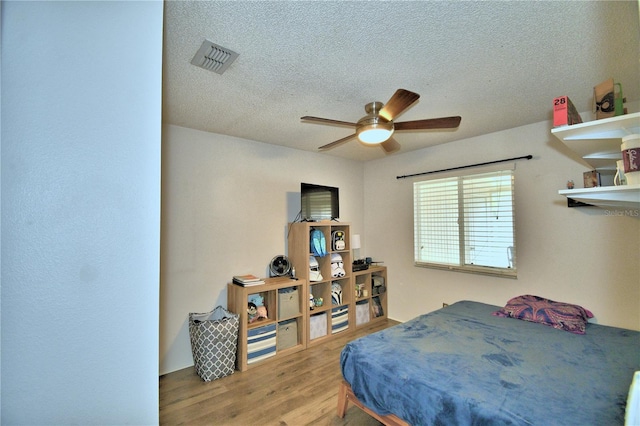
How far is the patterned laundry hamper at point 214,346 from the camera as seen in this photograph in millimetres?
2537

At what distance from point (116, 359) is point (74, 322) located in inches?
5.8

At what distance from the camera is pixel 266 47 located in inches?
62.9

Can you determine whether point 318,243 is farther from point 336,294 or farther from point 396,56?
point 396,56

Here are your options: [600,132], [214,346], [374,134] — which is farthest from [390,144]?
[214,346]

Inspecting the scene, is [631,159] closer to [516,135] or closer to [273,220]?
[516,135]

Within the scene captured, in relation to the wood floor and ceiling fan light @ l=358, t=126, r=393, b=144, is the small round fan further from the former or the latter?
ceiling fan light @ l=358, t=126, r=393, b=144

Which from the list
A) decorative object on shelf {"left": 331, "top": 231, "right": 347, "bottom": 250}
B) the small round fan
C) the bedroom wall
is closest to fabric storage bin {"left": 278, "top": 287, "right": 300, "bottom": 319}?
the small round fan

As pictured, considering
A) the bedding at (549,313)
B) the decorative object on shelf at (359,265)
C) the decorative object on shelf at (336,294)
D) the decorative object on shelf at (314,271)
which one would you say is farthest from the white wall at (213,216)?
the bedding at (549,313)

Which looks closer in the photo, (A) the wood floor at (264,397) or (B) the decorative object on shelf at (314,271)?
(A) the wood floor at (264,397)

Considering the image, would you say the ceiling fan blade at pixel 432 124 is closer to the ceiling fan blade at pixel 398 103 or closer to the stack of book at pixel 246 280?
the ceiling fan blade at pixel 398 103

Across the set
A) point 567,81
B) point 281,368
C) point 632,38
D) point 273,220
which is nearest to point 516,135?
point 567,81

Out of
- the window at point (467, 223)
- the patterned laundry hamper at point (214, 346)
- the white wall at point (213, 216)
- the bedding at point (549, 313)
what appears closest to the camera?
the bedding at point (549, 313)

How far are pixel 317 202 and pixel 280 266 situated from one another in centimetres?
96

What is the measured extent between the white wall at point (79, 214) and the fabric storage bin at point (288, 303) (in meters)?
2.33
